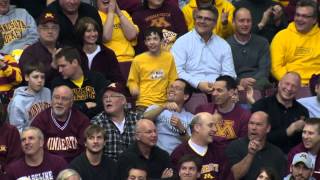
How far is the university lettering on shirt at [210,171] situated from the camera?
40.4 ft

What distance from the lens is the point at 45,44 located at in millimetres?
13578

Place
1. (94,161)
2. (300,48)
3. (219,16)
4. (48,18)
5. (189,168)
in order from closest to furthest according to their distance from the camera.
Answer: (189,168) → (94,161) → (48,18) → (300,48) → (219,16)

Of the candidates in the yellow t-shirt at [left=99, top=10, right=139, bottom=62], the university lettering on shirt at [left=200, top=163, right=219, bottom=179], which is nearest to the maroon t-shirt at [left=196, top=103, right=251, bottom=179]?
the university lettering on shirt at [left=200, top=163, right=219, bottom=179]

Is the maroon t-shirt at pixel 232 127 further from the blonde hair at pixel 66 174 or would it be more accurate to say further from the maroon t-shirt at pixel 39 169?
the blonde hair at pixel 66 174

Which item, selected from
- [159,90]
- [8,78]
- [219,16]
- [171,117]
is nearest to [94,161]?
[171,117]

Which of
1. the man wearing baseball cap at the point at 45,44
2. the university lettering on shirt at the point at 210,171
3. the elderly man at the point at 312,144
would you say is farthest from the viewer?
the man wearing baseball cap at the point at 45,44

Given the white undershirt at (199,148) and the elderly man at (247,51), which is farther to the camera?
the elderly man at (247,51)

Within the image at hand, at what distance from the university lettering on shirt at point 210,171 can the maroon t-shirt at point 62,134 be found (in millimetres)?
1318

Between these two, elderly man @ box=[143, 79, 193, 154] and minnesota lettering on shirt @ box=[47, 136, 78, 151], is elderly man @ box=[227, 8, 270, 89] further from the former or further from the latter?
minnesota lettering on shirt @ box=[47, 136, 78, 151]

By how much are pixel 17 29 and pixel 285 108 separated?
3.37 metres

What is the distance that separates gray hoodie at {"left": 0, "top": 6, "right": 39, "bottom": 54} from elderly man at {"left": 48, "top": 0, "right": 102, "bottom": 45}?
1.29 feet

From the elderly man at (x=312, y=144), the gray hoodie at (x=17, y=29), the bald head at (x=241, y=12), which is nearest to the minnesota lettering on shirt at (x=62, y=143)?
the gray hoodie at (x=17, y=29)

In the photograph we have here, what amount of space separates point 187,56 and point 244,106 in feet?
3.11

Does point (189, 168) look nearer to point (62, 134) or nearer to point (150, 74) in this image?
point (62, 134)
